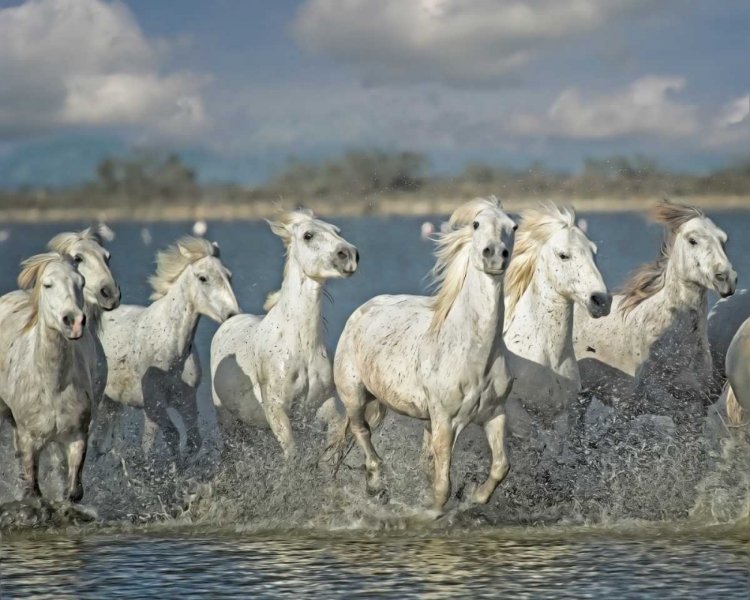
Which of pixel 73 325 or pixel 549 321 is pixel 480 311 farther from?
pixel 73 325

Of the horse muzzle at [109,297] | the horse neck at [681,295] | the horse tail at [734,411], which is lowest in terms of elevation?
the horse tail at [734,411]

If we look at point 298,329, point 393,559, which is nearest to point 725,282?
point 298,329

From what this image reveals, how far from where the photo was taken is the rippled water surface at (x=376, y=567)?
6.34m

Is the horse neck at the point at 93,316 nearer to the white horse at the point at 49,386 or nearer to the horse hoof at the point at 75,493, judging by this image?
the white horse at the point at 49,386

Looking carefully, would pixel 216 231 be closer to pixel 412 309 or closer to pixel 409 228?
pixel 409 228

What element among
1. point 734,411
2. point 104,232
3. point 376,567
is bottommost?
point 376,567

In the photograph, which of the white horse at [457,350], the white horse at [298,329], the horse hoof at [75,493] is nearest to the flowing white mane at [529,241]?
the white horse at [457,350]

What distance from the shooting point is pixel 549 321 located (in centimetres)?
810

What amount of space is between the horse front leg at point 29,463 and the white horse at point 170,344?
1.55m

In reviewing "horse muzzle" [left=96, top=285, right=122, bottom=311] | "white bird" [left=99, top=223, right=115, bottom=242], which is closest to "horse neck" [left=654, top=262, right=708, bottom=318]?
"horse muzzle" [left=96, top=285, right=122, bottom=311]

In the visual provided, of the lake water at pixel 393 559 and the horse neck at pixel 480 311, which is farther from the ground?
the horse neck at pixel 480 311

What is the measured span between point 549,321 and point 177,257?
9.50 feet

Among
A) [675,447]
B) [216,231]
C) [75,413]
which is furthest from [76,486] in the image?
[216,231]

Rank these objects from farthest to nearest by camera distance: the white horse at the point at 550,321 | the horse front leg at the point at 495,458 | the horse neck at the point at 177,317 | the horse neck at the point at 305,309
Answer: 1. the horse neck at the point at 177,317
2. the horse neck at the point at 305,309
3. the white horse at the point at 550,321
4. the horse front leg at the point at 495,458
